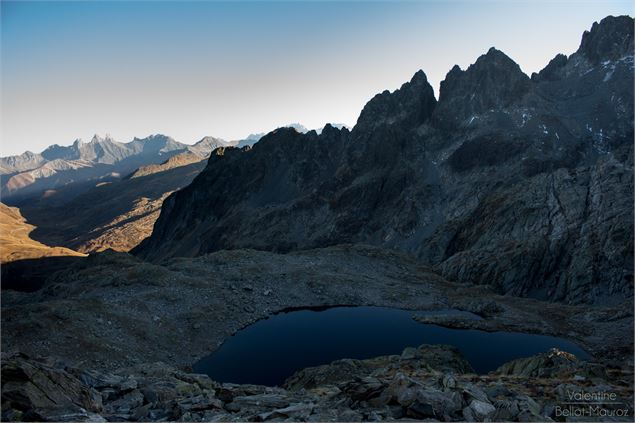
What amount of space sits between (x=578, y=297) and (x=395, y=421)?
192ft

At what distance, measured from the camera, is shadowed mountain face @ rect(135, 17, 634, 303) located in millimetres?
73375

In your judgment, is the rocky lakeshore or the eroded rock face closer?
the eroded rock face

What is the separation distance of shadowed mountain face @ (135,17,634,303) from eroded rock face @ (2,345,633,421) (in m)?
48.9

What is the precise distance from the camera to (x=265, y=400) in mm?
24969

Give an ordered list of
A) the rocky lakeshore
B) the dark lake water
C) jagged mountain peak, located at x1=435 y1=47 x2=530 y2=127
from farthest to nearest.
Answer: jagged mountain peak, located at x1=435 y1=47 x2=530 y2=127
the dark lake water
the rocky lakeshore

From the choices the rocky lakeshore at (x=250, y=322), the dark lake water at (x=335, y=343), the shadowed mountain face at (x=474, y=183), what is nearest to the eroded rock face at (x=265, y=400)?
the rocky lakeshore at (x=250, y=322)

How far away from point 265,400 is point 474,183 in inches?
4101

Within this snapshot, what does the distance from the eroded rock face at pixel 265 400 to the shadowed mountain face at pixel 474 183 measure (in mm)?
48859

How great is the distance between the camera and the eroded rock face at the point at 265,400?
21.0m

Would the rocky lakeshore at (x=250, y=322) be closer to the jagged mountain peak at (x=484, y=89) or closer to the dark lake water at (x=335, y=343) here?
the dark lake water at (x=335, y=343)

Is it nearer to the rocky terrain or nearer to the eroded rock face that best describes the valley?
the eroded rock face

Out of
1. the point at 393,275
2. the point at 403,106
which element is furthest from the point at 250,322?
the point at 403,106

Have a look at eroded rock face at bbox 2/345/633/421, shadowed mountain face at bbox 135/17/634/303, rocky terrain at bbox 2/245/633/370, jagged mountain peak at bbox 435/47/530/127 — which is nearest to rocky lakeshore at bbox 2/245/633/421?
eroded rock face at bbox 2/345/633/421

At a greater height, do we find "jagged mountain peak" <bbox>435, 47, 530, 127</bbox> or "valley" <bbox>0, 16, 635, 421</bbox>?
"jagged mountain peak" <bbox>435, 47, 530, 127</bbox>
